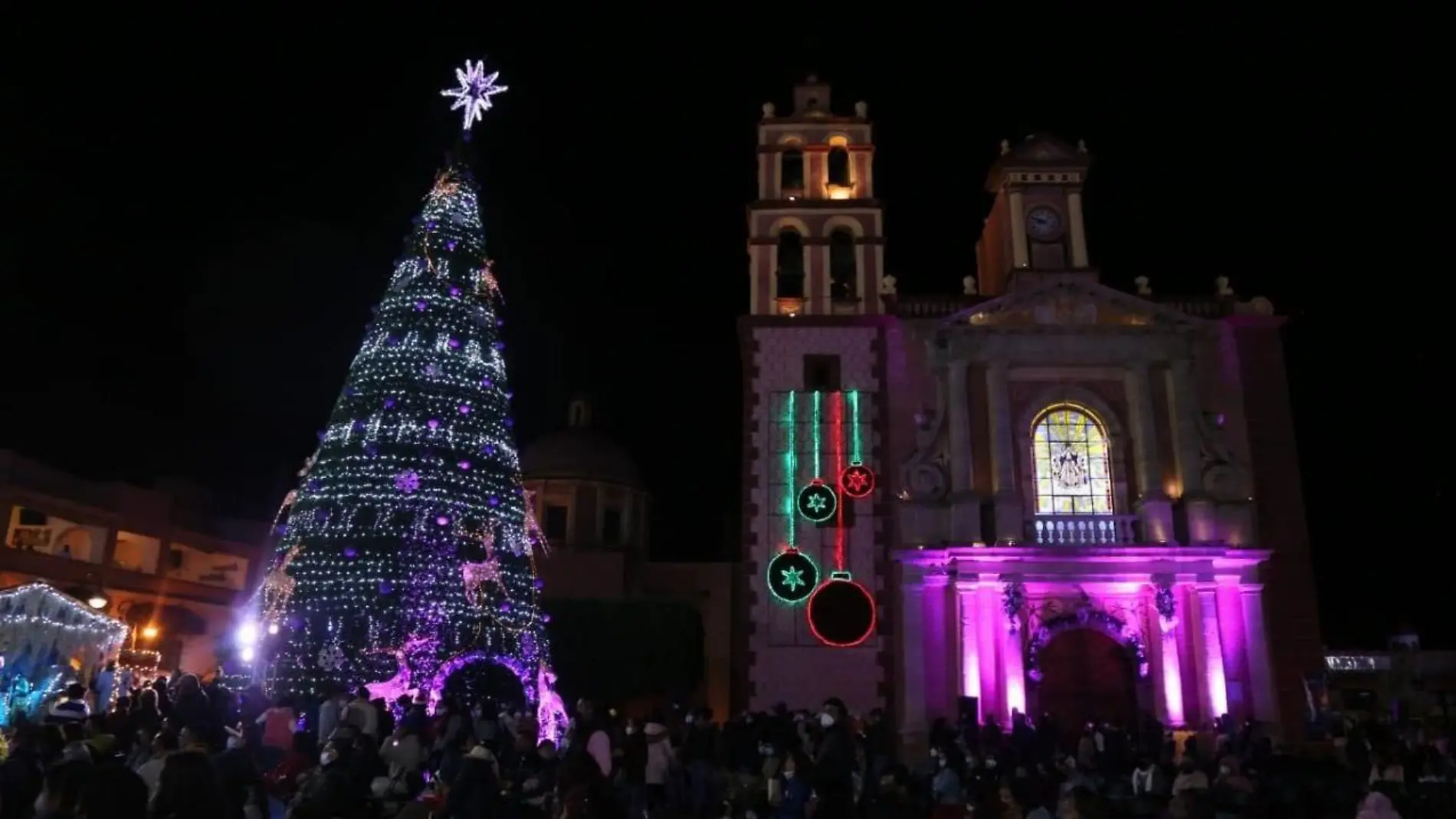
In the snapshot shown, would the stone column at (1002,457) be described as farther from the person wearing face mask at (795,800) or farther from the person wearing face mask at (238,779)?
the person wearing face mask at (238,779)

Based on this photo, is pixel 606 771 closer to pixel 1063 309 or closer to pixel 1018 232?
pixel 1063 309

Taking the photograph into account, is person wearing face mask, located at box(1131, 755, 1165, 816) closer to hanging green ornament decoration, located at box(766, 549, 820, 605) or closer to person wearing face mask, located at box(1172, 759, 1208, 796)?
person wearing face mask, located at box(1172, 759, 1208, 796)

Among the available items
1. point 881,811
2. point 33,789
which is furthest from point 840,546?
point 33,789

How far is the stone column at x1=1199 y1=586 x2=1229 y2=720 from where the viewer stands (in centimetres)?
2302

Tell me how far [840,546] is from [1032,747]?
777cm

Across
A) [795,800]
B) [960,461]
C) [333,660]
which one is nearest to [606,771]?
[795,800]

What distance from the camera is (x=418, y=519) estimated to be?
19359 millimetres

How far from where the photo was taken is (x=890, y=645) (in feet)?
80.2

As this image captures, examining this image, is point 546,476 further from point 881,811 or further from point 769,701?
point 881,811

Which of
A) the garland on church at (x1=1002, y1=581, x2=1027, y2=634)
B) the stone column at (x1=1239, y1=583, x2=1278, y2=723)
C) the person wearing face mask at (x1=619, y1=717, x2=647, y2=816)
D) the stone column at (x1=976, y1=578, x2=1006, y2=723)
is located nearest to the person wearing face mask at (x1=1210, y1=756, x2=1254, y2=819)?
the person wearing face mask at (x1=619, y1=717, x2=647, y2=816)

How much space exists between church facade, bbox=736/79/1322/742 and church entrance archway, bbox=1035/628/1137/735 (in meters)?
0.05

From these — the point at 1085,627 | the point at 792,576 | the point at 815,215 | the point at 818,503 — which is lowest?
the point at 1085,627

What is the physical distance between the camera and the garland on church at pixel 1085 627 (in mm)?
23641

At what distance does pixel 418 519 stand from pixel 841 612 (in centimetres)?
1021
